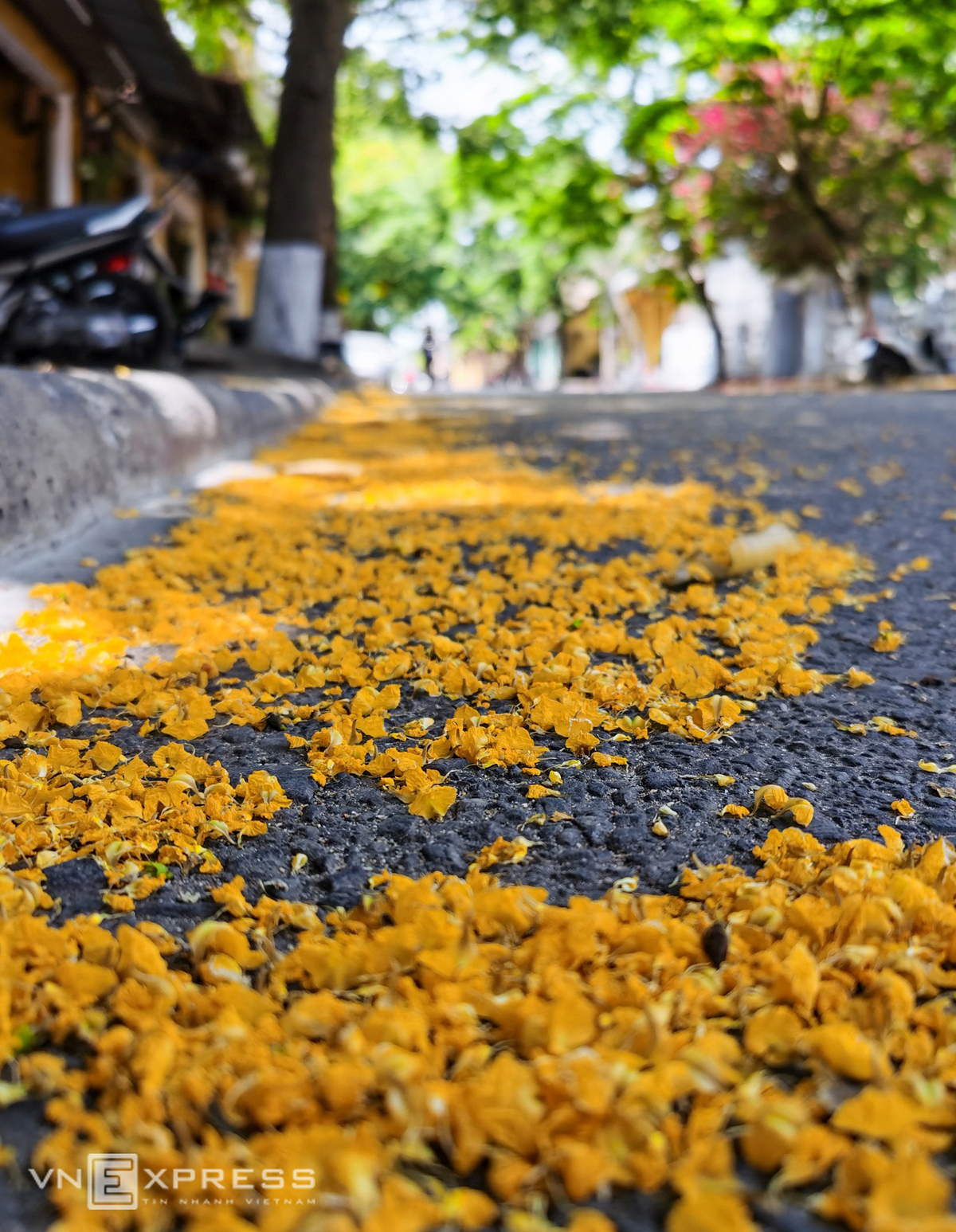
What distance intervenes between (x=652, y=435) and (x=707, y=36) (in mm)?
7715

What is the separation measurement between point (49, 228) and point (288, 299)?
4755 mm

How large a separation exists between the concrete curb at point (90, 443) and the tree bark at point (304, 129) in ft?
16.3

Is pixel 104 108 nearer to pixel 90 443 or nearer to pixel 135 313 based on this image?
pixel 135 313

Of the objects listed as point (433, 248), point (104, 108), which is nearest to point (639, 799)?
point (104, 108)

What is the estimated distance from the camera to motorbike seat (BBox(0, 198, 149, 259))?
4398mm

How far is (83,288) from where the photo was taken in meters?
5.02

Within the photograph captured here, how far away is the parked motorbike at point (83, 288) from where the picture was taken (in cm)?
447

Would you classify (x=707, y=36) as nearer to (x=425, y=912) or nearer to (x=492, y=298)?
(x=425, y=912)

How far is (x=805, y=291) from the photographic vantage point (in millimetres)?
20531

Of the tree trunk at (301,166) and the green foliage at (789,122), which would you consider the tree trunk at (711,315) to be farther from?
the tree trunk at (301,166)
